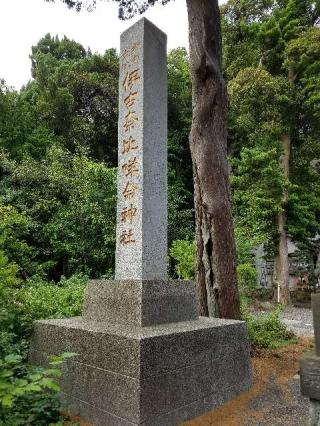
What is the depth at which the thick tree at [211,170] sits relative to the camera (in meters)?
5.91

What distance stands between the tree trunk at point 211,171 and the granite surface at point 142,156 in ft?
4.89

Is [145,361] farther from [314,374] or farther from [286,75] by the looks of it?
[286,75]

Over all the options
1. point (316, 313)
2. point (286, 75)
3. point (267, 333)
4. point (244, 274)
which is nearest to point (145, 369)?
point (316, 313)

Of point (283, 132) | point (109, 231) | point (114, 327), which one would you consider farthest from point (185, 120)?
point (114, 327)

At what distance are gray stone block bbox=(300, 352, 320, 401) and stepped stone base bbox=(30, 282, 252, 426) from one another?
1278 mm

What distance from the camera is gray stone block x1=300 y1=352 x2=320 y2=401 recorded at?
2287 mm

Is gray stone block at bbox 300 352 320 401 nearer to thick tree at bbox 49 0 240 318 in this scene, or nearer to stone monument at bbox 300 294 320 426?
stone monument at bbox 300 294 320 426

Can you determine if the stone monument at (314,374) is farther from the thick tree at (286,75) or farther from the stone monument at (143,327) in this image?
the thick tree at (286,75)

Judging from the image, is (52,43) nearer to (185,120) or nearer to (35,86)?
(35,86)

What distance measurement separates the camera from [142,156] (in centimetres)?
428

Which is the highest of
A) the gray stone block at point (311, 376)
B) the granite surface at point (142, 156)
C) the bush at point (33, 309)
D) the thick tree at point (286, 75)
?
the thick tree at point (286, 75)

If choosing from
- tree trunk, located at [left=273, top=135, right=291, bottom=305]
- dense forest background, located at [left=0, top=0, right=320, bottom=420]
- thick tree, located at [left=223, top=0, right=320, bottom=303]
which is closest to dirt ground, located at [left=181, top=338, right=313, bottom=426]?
dense forest background, located at [left=0, top=0, right=320, bottom=420]

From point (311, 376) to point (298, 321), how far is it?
30.7ft

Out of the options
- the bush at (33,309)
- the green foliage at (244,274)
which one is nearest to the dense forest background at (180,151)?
the green foliage at (244,274)
